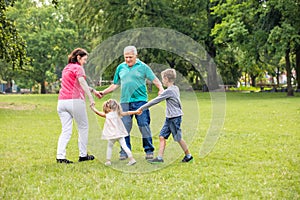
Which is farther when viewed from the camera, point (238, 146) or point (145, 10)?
point (145, 10)

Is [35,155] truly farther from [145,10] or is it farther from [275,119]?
[145,10]

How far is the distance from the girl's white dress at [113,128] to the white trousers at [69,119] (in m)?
0.53

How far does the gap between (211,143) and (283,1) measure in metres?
21.4

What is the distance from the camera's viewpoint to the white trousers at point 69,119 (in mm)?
7781

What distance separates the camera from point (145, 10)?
35219 millimetres

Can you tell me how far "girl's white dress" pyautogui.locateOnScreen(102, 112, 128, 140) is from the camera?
7.54 m

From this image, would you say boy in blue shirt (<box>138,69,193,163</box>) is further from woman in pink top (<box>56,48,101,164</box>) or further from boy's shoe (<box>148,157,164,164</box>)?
woman in pink top (<box>56,48,101,164</box>)

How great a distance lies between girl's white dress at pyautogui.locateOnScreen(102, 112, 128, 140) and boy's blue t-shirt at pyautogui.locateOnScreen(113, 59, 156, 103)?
480 millimetres

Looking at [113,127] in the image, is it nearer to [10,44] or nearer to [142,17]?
[10,44]

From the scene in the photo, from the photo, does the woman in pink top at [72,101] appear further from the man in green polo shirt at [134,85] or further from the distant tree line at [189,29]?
the distant tree line at [189,29]

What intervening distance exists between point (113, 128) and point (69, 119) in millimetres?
834

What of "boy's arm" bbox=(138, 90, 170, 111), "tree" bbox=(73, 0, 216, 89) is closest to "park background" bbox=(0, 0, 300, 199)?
"boy's arm" bbox=(138, 90, 170, 111)

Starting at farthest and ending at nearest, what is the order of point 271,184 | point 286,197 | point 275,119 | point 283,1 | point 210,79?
point 210,79, point 283,1, point 275,119, point 271,184, point 286,197

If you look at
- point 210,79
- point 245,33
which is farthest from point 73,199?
point 210,79
